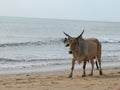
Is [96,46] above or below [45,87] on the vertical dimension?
above

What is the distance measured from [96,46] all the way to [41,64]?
4484mm

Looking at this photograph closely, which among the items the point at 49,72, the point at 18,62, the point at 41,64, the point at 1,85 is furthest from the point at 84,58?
the point at 18,62

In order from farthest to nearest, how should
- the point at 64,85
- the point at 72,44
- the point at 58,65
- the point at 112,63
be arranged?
the point at 112,63 → the point at 58,65 → the point at 72,44 → the point at 64,85

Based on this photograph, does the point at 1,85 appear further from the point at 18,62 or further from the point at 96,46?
the point at 18,62

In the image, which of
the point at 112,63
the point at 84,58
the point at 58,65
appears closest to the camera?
the point at 84,58

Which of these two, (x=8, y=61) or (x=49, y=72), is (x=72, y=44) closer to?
(x=49, y=72)

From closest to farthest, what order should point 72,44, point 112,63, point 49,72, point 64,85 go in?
point 64,85
point 72,44
point 49,72
point 112,63

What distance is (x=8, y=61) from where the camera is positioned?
731 inches

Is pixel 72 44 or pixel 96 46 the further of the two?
pixel 96 46

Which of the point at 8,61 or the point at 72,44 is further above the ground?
the point at 72,44

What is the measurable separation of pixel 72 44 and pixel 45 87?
220 cm

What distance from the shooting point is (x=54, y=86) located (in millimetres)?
10469

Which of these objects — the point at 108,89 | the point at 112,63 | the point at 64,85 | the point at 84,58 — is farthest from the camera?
the point at 112,63

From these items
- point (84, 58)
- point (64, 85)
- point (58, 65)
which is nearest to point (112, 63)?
point (58, 65)
